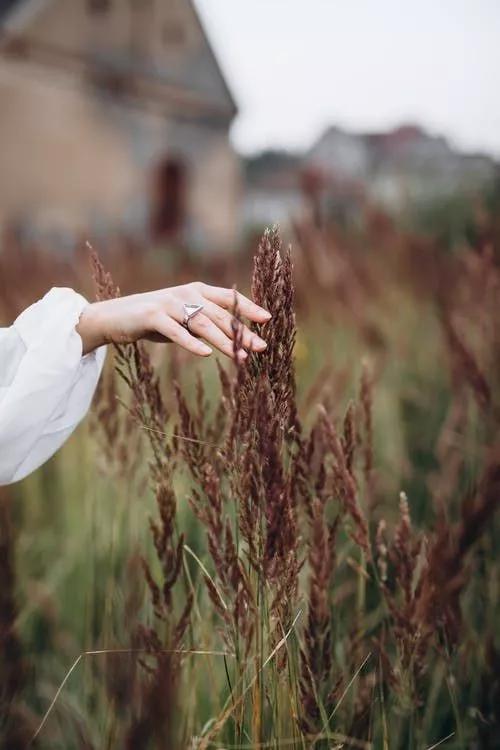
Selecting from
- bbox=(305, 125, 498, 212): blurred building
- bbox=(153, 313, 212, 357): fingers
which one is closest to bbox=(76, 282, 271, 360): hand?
bbox=(153, 313, 212, 357): fingers

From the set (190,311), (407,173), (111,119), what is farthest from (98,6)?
(190,311)

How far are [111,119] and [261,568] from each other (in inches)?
538

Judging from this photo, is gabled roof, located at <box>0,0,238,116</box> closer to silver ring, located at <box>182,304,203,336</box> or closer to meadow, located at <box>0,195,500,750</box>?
meadow, located at <box>0,195,500,750</box>

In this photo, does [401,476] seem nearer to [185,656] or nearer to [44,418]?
[185,656]

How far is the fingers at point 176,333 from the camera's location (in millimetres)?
964

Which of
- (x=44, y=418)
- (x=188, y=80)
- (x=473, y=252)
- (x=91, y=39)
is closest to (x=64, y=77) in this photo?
(x=91, y=39)

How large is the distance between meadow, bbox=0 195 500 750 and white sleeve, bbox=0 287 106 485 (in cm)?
7

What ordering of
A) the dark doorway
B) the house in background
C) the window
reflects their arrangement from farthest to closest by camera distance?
the dark doorway, the window, the house in background

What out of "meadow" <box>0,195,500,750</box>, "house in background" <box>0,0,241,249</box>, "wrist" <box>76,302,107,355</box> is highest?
"house in background" <box>0,0,241,249</box>

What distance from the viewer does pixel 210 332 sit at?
0.97 meters

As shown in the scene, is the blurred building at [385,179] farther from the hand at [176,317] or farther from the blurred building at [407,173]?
the hand at [176,317]

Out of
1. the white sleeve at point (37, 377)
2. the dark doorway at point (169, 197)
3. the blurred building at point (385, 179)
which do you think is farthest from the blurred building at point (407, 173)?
the dark doorway at point (169, 197)

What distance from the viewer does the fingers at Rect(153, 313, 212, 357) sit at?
96 centimetres

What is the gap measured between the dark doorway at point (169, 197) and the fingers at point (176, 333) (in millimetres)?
15344
